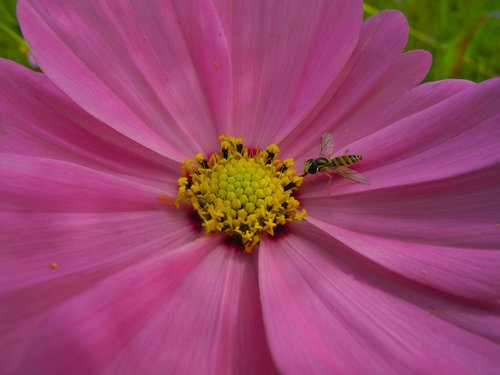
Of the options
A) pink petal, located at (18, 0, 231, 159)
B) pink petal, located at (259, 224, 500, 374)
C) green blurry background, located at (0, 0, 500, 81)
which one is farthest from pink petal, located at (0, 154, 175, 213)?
green blurry background, located at (0, 0, 500, 81)

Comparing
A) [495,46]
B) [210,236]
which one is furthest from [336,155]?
[495,46]

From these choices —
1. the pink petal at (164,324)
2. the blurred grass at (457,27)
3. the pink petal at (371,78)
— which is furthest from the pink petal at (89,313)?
the blurred grass at (457,27)

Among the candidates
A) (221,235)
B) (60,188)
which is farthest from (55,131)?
(221,235)

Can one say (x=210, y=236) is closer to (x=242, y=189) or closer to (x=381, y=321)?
(x=242, y=189)

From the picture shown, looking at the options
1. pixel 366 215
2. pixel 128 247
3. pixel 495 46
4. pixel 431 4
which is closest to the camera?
pixel 128 247

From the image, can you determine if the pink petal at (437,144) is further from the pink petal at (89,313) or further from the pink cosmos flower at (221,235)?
the pink petal at (89,313)
